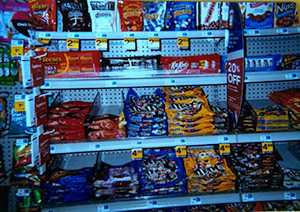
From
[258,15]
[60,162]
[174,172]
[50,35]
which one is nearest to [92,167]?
[60,162]

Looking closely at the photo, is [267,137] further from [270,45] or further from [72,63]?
[72,63]

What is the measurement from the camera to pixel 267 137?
6.66 ft

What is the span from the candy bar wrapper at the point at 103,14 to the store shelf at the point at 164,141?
715 millimetres

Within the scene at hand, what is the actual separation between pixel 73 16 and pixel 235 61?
41.0 inches

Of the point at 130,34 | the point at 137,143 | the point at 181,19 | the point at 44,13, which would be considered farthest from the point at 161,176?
the point at 44,13

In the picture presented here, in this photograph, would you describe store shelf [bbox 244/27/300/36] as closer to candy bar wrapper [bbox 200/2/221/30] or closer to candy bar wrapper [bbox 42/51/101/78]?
candy bar wrapper [bbox 200/2/221/30]

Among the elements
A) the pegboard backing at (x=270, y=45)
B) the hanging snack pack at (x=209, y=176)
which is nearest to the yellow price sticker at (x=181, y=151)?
the hanging snack pack at (x=209, y=176)

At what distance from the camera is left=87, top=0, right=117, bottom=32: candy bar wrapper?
2.08 meters

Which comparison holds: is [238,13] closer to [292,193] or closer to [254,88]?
[254,88]

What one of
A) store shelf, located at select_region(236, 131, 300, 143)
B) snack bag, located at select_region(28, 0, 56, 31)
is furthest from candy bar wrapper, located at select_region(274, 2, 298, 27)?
snack bag, located at select_region(28, 0, 56, 31)

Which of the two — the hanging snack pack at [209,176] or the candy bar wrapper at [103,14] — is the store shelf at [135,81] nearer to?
the candy bar wrapper at [103,14]

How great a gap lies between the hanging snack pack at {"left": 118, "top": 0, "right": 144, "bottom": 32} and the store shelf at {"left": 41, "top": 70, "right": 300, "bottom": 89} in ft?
1.01

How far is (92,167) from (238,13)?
1.33 metres

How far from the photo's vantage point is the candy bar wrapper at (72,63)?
2.08 meters
